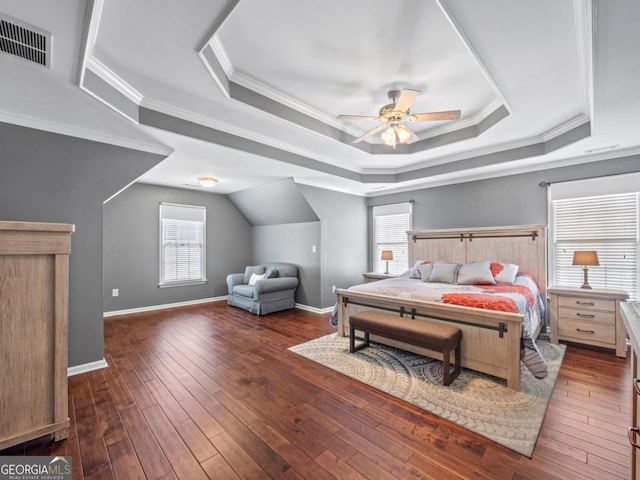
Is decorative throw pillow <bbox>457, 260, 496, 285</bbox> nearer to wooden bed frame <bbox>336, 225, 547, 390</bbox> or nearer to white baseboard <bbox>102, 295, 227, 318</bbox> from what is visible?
wooden bed frame <bbox>336, 225, 547, 390</bbox>

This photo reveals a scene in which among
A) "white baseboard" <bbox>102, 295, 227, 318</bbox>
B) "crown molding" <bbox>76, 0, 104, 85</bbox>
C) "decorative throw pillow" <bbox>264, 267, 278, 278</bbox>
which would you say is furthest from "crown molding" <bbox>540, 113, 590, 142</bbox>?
"white baseboard" <bbox>102, 295, 227, 318</bbox>

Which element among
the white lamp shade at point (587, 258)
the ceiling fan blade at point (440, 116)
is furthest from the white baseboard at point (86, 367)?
the white lamp shade at point (587, 258)

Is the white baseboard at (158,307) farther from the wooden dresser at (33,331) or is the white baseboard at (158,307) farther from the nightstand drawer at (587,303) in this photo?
the nightstand drawer at (587,303)

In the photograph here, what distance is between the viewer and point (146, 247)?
5426mm

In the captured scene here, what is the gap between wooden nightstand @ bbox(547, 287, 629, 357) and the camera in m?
3.19

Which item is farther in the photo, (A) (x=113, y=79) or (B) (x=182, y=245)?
(B) (x=182, y=245)

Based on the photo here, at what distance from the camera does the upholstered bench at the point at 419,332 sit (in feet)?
8.29

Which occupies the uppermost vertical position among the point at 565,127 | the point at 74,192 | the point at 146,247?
the point at 565,127

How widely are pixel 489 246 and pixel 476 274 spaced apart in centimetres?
88

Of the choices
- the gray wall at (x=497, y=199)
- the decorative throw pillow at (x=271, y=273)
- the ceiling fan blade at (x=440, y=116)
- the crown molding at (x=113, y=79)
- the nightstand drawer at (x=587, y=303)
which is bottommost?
the nightstand drawer at (x=587, y=303)

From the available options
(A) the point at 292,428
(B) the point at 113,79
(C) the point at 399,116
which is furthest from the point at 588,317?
(B) the point at 113,79

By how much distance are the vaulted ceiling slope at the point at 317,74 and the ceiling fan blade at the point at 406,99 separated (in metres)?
0.29

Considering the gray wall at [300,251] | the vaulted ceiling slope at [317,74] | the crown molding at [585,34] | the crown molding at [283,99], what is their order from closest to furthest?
the crown molding at [585,34], the vaulted ceiling slope at [317,74], the crown molding at [283,99], the gray wall at [300,251]

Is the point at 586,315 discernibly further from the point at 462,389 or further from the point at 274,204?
the point at 274,204
